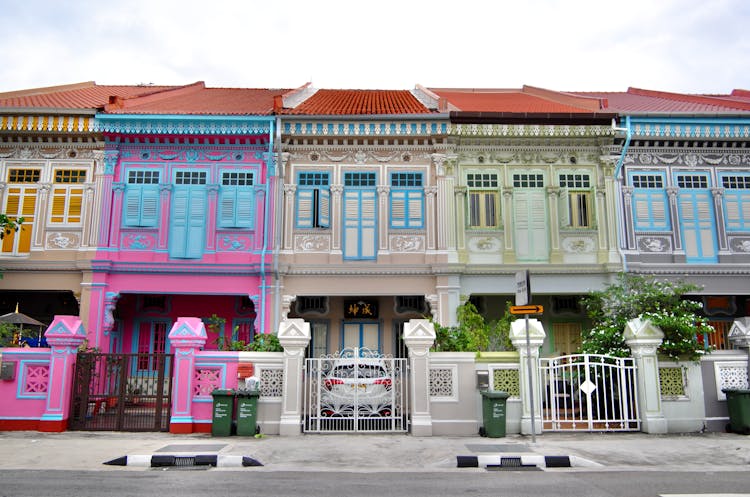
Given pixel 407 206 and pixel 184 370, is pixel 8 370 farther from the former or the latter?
pixel 407 206

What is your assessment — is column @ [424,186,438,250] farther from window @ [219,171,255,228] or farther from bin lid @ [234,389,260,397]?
bin lid @ [234,389,260,397]

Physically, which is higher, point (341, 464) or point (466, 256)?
point (466, 256)

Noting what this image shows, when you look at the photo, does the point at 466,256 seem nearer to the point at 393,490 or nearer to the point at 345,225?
the point at 345,225

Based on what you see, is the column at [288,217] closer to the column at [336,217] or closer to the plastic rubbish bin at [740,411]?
the column at [336,217]

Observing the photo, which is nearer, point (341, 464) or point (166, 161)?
point (341, 464)

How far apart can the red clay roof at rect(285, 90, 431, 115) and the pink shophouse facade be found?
1.70 meters

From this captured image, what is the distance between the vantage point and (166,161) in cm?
1752

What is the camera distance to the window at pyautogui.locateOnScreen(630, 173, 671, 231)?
17.6 meters

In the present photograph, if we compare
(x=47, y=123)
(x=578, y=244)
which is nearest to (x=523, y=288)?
(x=578, y=244)

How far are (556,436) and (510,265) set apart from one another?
250 inches

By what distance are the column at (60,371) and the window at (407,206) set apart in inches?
340

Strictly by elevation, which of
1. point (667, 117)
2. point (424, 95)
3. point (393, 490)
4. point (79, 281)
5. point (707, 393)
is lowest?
point (393, 490)

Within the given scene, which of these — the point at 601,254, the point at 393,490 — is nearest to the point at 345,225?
the point at 601,254

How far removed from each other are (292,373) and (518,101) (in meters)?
13.4
